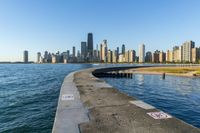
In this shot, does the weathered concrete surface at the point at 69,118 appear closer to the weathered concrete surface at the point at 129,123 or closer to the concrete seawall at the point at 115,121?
the concrete seawall at the point at 115,121

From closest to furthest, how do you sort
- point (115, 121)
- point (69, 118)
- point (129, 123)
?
point (129, 123) → point (115, 121) → point (69, 118)

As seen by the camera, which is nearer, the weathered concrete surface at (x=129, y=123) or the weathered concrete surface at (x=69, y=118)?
the weathered concrete surface at (x=129, y=123)

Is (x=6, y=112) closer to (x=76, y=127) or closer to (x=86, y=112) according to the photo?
(x=86, y=112)

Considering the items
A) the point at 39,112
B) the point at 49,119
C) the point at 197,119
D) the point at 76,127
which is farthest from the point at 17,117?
the point at 197,119

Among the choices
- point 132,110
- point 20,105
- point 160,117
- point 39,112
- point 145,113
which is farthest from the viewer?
point 20,105

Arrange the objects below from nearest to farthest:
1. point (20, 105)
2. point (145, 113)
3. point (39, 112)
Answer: point (145, 113) → point (39, 112) → point (20, 105)

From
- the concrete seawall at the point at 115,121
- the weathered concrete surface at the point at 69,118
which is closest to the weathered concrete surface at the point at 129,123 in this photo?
the concrete seawall at the point at 115,121

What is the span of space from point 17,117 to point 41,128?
4515 mm

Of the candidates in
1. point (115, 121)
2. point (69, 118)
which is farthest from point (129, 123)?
point (69, 118)

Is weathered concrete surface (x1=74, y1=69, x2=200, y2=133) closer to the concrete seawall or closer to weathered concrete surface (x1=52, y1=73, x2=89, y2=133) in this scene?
the concrete seawall

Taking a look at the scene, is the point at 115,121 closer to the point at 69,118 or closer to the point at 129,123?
the point at 129,123

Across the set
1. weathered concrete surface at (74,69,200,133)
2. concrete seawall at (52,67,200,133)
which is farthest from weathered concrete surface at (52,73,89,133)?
weathered concrete surface at (74,69,200,133)

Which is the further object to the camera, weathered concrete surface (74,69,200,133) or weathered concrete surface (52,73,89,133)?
weathered concrete surface (52,73,89,133)

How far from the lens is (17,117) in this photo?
57.3 ft
